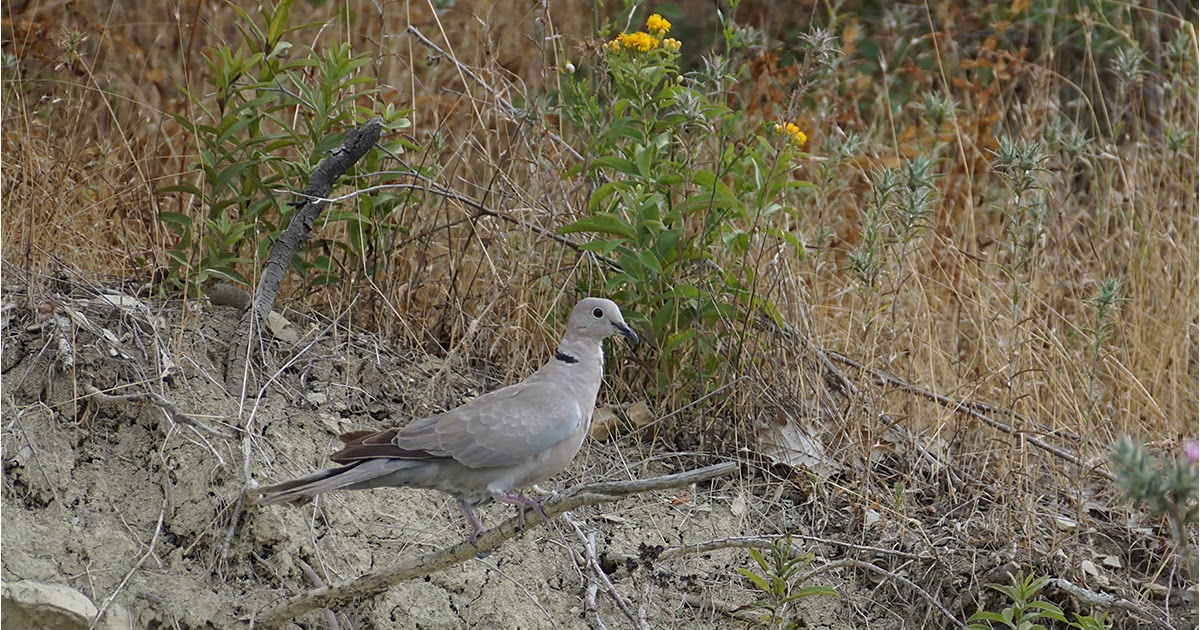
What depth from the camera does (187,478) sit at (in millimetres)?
3574

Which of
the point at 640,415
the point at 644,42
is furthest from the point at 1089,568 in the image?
the point at 644,42

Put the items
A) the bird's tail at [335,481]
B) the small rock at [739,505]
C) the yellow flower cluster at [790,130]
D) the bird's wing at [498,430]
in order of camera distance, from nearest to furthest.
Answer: the bird's tail at [335,481]
the bird's wing at [498,430]
the yellow flower cluster at [790,130]
the small rock at [739,505]

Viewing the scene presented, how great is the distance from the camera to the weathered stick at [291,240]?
3.89 m

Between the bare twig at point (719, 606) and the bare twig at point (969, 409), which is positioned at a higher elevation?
the bare twig at point (969, 409)

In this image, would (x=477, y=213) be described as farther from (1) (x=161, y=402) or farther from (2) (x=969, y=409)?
(2) (x=969, y=409)

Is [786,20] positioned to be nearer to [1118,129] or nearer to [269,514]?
[1118,129]

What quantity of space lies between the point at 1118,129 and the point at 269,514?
13.0 ft

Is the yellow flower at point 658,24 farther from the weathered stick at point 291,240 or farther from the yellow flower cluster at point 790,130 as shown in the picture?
the weathered stick at point 291,240

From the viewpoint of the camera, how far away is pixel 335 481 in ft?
10.3

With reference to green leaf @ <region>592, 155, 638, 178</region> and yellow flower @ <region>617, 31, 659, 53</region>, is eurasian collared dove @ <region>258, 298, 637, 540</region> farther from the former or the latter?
yellow flower @ <region>617, 31, 659, 53</region>

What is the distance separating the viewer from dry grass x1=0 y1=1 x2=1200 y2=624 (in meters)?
4.24

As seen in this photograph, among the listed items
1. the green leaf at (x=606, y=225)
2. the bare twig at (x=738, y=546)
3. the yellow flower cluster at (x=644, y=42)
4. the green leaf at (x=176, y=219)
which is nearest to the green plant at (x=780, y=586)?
the bare twig at (x=738, y=546)

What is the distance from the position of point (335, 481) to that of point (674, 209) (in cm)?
140

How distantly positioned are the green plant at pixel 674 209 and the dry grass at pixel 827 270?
167 millimetres
